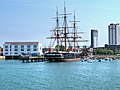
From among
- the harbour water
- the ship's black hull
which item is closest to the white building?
the ship's black hull

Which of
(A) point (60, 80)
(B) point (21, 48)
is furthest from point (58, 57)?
(A) point (60, 80)

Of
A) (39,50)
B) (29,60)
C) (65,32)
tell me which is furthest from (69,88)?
(39,50)

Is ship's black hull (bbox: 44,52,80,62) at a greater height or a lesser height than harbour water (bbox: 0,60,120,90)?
greater

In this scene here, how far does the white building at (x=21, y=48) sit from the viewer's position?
187375 mm

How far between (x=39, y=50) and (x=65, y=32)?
43.1 meters

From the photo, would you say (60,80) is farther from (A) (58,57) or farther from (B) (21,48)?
(B) (21,48)

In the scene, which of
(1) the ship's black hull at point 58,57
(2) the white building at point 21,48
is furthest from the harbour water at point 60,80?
(2) the white building at point 21,48

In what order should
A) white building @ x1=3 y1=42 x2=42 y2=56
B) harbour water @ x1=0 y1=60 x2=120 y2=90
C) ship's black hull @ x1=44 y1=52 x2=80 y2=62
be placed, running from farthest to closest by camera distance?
white building @ x1=3 y1=42 x2=42 y2=56 → ship's black hull @ x1=44 y1=52 x2=80 y2=62 → harbour water @ x1=0 y1=60 x2=120 y2=90

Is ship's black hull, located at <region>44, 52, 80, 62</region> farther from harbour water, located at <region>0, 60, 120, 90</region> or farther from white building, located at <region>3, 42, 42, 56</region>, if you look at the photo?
white building, located at <region>3, 42, 42, 56</region>

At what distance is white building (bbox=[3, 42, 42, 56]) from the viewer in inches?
7377

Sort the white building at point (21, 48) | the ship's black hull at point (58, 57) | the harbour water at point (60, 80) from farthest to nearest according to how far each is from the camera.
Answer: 1. the white building at point (21, 48)
2. the ship's black hull at point (58, 57)
3. the harbour water at point (60, 80)

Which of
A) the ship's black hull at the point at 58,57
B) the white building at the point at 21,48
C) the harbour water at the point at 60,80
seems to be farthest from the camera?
the white building at the point at 21,48

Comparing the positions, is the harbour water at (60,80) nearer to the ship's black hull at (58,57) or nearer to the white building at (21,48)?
the ship's black hull at (58,57)

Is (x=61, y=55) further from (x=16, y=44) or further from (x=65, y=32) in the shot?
(x=16, y=44)
